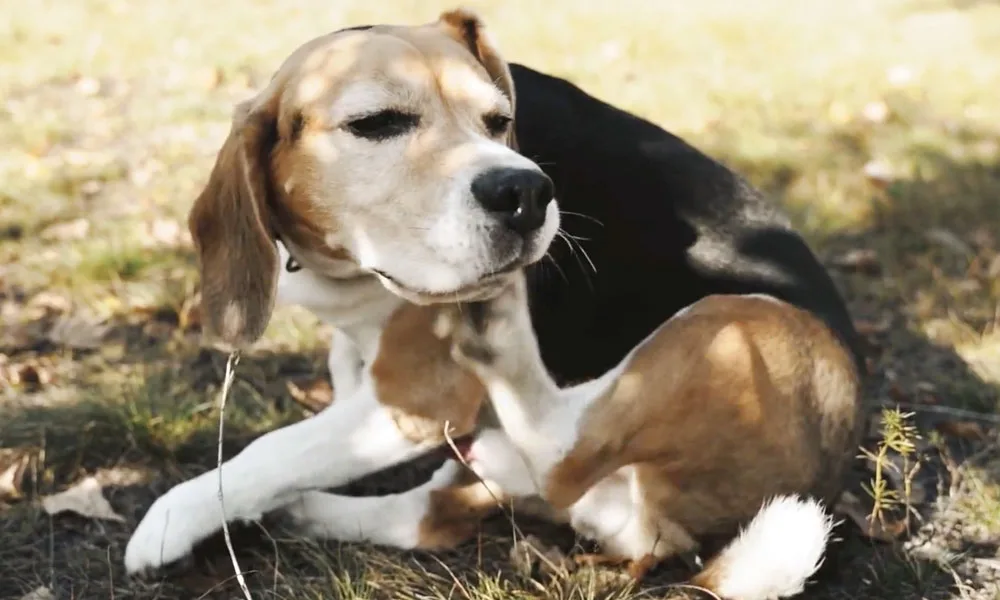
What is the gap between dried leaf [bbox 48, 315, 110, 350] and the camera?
11.8 ft

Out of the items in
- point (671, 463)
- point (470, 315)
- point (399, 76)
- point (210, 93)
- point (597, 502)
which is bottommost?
point (210, 93)

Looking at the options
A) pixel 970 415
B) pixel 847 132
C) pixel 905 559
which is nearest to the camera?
pixel 905 559

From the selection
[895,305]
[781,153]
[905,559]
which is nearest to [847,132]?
[781,153]

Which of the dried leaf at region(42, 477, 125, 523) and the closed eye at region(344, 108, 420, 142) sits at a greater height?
the closed eye at region(344, 108, 420, 142)

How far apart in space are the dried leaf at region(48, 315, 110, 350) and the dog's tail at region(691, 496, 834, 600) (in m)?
2.35

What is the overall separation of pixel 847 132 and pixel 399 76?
4.27m

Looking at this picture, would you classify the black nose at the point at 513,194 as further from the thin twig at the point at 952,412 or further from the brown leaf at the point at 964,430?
the brown leaf at the point at 964,430

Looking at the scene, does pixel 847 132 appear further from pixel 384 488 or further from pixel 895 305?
pixel 384 488

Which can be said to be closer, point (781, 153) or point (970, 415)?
point (970, 415)

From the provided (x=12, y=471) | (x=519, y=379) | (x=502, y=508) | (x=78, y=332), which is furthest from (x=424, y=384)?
(x=78, y=332)

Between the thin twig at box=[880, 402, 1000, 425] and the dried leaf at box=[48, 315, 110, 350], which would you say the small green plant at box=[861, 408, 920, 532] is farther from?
the dried leaf at box=[48, 315, 110, 350]

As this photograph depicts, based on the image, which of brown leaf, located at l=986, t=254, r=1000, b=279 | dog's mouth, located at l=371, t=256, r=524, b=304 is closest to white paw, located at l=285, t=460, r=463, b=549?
dog's mouth, located at l=371, t=256, r=524, b=304

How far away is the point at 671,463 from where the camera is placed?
8.20ft

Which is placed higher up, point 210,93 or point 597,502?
point 597,502
